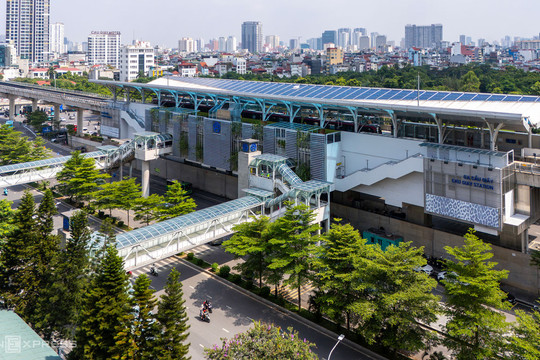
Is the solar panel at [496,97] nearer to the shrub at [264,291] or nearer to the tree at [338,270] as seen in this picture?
the tree at [338,270]

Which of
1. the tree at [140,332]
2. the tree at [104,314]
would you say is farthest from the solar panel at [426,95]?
the tree at [104,314]

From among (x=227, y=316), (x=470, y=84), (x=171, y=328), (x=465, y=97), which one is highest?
(x=470, y=84)

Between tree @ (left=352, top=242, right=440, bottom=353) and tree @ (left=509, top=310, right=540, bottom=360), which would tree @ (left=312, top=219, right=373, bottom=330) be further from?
tree @ (left=509, top=310, right=540, bottom=360)

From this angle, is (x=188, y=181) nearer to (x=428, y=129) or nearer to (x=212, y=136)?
(x=212, y=136)

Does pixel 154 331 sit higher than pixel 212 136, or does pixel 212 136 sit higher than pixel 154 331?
pixel 212 136

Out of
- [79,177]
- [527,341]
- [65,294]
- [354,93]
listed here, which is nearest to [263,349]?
[527,341]

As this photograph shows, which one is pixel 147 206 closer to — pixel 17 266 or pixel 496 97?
pixel 17 266

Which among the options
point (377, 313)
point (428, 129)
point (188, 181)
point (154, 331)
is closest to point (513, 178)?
point (428, 129)
